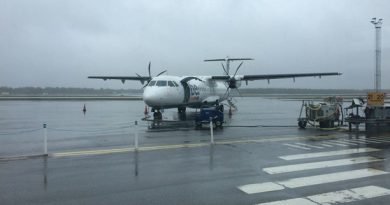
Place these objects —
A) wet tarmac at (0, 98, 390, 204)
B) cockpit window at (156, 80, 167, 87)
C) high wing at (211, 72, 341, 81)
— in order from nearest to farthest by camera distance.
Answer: wet tarmac at (0, 98, 390, 204) → cockpit window at (156, 80, 167, 87) → high wing at (211, 72, 341, 81)

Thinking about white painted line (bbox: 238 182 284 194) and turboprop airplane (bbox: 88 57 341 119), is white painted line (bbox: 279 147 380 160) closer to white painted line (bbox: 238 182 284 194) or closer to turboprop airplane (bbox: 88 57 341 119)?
white painted line (bbox: 238 182 284 194)

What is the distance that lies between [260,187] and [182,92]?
2106 centimetres

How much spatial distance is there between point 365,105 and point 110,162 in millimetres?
14188

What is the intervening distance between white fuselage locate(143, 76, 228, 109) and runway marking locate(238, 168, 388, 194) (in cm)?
1742

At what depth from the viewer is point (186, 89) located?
95.7ft

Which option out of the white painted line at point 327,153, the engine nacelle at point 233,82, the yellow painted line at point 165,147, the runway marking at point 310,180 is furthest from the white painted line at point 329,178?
the engine nacelle at point 233,82

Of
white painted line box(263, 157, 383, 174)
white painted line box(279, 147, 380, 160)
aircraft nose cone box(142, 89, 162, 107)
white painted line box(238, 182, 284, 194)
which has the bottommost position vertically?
white painted line box(238, 182, 284, 194)

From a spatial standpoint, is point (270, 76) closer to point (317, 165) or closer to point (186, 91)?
point (186, 91)

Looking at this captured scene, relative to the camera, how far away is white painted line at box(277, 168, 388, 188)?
Result: 312 inches

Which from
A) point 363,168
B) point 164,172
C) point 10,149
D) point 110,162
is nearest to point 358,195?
point 363,168

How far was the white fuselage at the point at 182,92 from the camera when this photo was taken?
2550 centimetres

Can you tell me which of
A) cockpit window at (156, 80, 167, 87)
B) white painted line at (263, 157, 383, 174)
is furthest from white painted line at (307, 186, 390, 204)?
cockpit window at (156, 80, 167, 87)

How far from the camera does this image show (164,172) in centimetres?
895

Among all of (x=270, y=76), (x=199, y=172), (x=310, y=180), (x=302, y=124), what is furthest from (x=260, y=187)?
(x=270, y=76)
